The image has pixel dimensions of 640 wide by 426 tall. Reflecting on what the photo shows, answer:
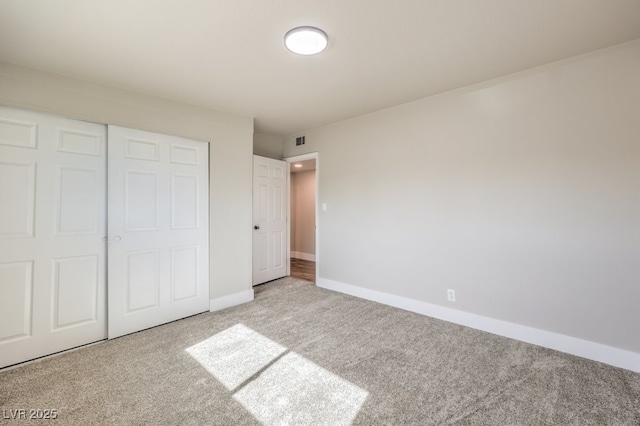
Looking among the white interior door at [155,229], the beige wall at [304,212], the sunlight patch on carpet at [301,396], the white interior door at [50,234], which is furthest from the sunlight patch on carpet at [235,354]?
the beige wall at [304,212]

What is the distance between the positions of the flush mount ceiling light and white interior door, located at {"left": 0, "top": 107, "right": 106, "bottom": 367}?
81.6 inches

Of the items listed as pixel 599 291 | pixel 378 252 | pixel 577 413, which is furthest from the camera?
pixel 378 252

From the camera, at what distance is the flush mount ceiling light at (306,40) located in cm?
191

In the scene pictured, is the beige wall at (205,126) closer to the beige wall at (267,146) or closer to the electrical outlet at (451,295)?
the beige wall at (267,146)

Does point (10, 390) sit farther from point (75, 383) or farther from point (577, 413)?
point (577, 413)

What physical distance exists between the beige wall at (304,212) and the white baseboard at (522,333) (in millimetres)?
3116

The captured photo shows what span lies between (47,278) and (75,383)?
977 mm

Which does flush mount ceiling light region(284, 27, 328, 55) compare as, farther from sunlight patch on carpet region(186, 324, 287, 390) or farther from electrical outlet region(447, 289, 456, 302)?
electrical outlet region(447, 289, 456, 302)

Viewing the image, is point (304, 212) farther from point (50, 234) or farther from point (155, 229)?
point (50, 234)

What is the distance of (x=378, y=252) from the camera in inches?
145

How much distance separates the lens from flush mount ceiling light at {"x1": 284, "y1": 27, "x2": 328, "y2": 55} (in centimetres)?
191

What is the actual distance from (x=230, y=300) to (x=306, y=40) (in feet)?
10.00

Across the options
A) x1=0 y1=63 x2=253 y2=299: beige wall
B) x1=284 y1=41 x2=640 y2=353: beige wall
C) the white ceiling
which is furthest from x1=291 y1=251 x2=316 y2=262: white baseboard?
the white ceiling

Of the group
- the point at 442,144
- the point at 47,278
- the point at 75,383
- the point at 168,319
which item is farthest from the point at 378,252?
the point at 47,278
